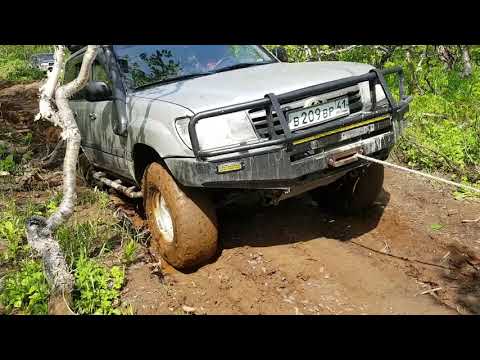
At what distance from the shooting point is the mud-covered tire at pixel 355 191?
4133 mm

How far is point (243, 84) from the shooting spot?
11.3 ft

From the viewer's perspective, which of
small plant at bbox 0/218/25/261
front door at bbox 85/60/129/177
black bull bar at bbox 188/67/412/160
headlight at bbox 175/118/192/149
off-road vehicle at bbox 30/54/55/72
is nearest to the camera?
black bull bar at bbox 188/67/412/160

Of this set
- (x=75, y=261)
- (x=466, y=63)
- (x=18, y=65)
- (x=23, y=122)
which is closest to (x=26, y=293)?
(x=75, y=261)

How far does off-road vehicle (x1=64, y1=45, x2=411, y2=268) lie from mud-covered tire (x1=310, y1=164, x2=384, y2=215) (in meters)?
0.01

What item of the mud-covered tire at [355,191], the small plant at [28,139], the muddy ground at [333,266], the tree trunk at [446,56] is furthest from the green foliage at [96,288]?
the tree trunk at [446,56]

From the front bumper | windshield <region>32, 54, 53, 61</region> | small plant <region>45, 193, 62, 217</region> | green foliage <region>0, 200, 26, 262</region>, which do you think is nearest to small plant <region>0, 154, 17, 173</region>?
small plant <region>45, 193, 62, 217</region>

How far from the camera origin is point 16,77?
1823 centimetres

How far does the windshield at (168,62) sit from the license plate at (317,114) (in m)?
1.26

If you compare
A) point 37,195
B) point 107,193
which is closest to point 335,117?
point 107,193

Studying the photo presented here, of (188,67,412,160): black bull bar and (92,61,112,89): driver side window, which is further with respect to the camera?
(92,61,112,89): driver side window

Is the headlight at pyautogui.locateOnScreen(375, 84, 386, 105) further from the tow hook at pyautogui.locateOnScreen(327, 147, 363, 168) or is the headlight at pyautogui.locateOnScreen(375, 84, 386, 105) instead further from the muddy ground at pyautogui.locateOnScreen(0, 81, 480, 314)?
the muddy ground at pyautogui.locateOnScreen(0, 81, 480, 314)

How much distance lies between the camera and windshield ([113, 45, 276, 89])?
4078 mm

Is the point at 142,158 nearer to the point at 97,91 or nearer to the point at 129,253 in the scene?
the point at 97,91
